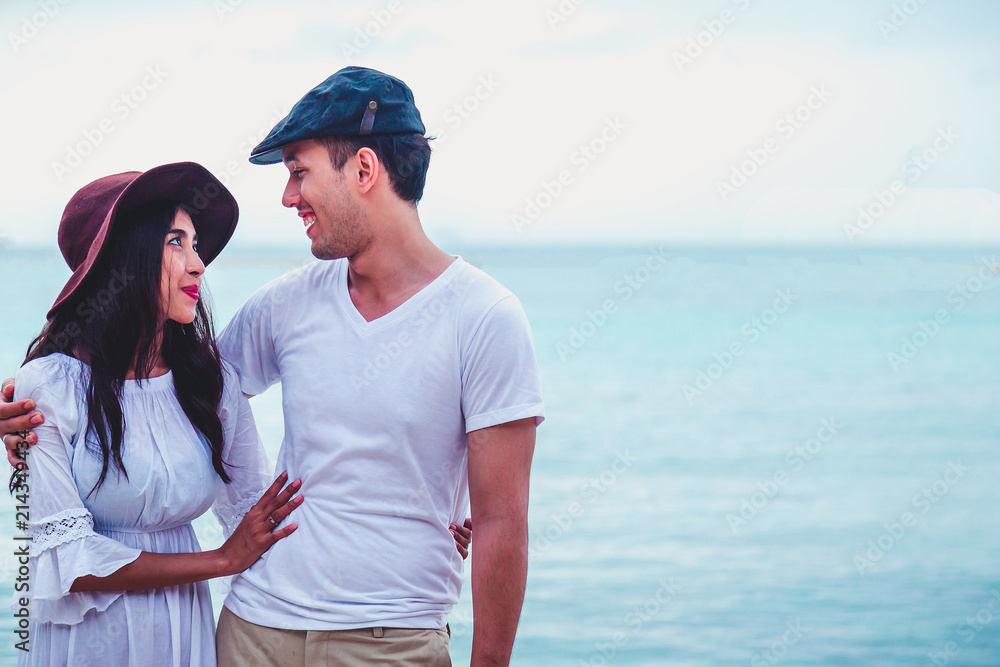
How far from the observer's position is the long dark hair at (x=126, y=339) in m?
1.68

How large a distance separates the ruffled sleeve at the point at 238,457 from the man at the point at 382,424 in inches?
6.6

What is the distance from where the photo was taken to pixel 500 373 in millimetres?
1613

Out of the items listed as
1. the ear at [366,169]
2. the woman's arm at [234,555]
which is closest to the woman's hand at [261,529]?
the woman's arm at [234,555]

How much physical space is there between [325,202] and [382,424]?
0.41 m

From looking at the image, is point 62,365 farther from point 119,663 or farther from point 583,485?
point 583,485

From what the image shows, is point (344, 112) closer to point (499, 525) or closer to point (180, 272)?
point (180, 272)

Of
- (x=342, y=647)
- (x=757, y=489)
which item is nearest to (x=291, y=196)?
(x=342, y=647)

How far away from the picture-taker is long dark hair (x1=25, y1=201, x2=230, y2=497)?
66.1 inches

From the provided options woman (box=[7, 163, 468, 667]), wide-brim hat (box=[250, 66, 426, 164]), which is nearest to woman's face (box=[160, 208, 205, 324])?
woman (box=[7, 163, 468, 667])

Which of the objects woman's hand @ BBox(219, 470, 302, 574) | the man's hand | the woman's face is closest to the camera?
the man's hand

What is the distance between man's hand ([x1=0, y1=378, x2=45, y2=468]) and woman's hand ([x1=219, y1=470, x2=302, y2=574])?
0.37 metres

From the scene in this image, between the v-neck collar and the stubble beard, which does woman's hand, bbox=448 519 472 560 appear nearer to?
the v-neck collar

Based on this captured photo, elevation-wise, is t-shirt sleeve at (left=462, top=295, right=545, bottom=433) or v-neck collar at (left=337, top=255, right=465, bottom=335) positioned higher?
v-neck collar at (left=337, top=255, right=465, bottom=335)

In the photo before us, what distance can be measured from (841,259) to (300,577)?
3011cm
